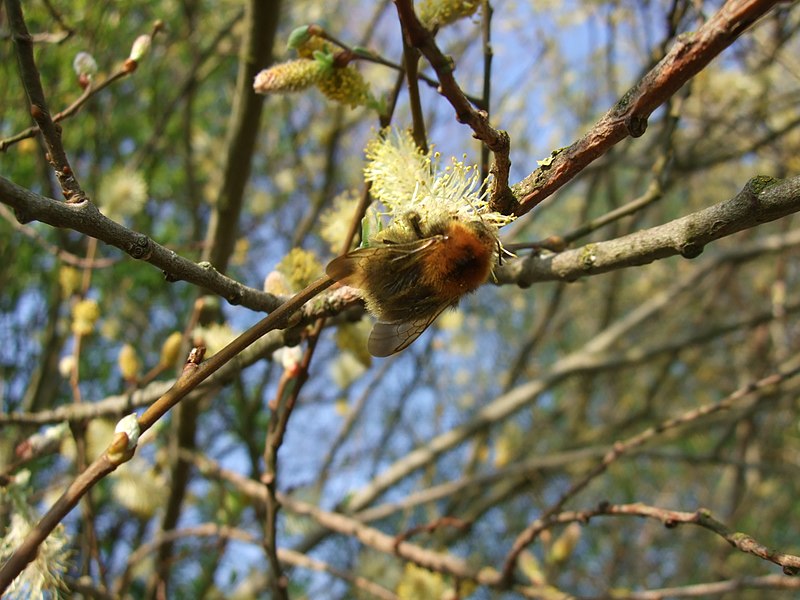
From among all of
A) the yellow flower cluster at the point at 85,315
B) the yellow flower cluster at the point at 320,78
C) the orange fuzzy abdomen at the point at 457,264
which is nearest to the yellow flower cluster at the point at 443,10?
the yellow flower cluster at the point at 320,78

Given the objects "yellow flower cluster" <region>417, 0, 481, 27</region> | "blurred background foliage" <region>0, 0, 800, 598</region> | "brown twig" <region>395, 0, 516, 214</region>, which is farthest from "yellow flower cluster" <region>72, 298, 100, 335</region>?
"brown twig" <region>395, 0, 516, 214</region>

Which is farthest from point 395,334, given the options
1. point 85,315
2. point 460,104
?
point 85,315

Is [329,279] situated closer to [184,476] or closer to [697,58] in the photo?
[697,58]

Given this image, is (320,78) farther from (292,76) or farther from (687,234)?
(687,234)

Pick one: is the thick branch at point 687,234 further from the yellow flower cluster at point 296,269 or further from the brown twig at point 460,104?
the yellow flower cluster at point 296,269

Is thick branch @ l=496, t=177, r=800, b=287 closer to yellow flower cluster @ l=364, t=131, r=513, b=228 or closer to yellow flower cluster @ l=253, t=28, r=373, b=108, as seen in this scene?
yellow flower cluster @ l=364, t=131, r=513, b=228
